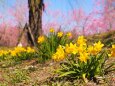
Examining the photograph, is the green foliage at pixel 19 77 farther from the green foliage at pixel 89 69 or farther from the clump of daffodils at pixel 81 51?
the clump of daffodils at pixel 81 51

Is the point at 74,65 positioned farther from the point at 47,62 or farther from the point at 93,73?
the point at 47,62

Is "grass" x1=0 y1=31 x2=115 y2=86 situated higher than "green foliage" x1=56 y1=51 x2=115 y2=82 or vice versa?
"green foliage" x1=56 y1=51 x2=115 y2=82

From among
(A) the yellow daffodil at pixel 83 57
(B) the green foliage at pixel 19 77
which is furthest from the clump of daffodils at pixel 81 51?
(B) the green foliage at pixel 19 77

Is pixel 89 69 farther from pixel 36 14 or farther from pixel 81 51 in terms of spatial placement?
pixel 36 14

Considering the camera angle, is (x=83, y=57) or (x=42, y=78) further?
(x=42, y=78)

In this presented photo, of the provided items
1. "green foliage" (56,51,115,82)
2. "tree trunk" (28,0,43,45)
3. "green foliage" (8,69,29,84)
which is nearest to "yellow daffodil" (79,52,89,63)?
"green foliage" (56,51,115,82)

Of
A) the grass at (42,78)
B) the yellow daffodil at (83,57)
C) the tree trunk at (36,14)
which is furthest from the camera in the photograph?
the tree trunk at (36,14)

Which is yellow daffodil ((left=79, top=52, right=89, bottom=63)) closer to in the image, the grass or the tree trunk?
the grass

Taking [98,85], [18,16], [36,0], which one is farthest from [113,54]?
[18,16]

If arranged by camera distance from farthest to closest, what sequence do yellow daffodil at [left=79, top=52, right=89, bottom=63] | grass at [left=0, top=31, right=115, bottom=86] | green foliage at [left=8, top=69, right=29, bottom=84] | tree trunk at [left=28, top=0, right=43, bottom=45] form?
tree trunk at [left=28, top=0, right=43, bottom=45], green foliage at [left=8, top=69, right=29, bottom=84], grass at [left=0, top=31, right=115, bottom=86], yellow daffodil at [left=79, top=52, right=89, bottom=63]

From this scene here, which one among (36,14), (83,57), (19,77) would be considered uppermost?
(36,14)

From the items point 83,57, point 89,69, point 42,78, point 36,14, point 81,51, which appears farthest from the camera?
point 36,14

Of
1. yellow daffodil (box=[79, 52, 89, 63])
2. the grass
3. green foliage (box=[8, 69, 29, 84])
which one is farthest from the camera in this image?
green foliage (box=[8, 69, 29, 84])

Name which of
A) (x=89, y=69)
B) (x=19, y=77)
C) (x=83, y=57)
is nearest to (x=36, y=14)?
(x=19, y=77)
